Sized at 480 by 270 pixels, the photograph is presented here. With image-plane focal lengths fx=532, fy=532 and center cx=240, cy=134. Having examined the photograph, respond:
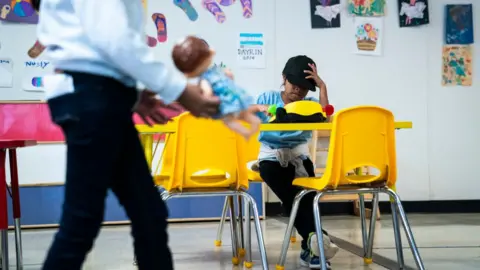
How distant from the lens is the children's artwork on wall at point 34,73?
3.92 meters

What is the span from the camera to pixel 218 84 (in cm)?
97

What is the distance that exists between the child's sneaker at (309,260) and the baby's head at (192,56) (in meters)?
1.33

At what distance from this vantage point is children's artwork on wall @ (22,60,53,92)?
12.9 ft

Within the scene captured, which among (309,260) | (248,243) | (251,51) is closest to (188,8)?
(251,51)

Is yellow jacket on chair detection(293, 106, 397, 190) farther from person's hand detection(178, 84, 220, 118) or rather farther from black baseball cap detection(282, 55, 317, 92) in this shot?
person's hand detection(178, 84, 220, 118)

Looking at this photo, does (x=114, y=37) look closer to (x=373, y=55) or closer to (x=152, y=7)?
(x=152, y=7)

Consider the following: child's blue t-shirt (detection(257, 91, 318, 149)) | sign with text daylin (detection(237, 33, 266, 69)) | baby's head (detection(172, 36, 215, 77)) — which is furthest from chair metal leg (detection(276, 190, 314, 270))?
sign with text daylin (detection(237, 33, 266, 69))

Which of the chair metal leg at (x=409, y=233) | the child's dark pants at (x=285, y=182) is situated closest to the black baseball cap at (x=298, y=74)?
the child's dark pants at (x=285, y=182)

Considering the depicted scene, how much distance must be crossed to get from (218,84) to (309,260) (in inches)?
54.9

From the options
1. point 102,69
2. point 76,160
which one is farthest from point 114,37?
point 76,160

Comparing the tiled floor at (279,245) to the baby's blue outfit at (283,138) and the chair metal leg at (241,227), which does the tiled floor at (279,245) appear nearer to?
the chair metal leg at (241,227)

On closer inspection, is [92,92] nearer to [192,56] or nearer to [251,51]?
[192,56]

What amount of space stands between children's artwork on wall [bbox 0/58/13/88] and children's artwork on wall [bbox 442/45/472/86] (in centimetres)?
335

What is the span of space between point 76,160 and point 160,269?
281 mm
